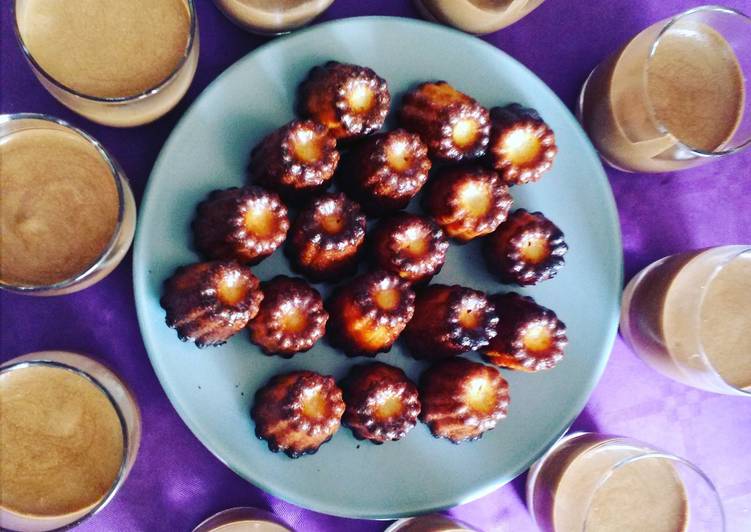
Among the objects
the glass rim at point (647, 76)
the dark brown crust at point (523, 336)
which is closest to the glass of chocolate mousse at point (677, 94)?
the glass rim at point (647, 76)

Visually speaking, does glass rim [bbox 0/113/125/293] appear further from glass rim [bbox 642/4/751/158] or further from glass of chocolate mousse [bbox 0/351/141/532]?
glass rim [bbox 642/4/751/158]

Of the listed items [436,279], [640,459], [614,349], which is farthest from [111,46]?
[640,459]

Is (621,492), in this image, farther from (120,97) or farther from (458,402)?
(120,97)

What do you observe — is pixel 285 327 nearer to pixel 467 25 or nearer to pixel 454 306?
pixel 454 306

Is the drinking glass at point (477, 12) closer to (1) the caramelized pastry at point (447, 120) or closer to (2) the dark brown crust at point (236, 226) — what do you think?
(1) the caramelized pastry at point (447, 120)

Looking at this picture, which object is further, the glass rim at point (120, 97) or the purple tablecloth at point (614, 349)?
the purple tablecloth at point (614, 349)

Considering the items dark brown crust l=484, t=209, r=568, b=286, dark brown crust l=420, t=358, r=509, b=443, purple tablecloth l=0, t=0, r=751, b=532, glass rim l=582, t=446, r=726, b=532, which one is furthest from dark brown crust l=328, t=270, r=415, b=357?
glass rim l=582, t=446, r=726, b=532
